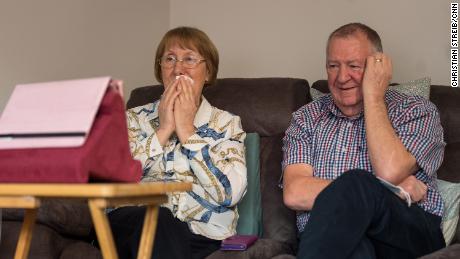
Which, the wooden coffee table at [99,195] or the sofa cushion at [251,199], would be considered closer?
the wooden coffee table at [99,195]

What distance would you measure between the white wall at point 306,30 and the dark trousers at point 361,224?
1.18 m

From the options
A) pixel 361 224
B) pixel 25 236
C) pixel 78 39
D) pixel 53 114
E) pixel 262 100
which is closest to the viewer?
pixel 53 114

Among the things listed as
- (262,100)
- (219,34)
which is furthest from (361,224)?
(219,34)

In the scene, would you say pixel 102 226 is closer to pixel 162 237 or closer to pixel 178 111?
pixel 162 237

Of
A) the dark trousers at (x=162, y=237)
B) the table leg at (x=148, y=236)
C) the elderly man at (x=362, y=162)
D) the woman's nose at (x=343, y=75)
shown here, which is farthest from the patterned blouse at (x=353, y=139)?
the table leg at (x=148, y=236)

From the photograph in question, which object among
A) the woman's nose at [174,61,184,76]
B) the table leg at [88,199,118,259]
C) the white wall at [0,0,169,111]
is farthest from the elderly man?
the white wall at [0,0,169,111]

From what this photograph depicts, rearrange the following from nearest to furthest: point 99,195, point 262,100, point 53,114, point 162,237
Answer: point 99,195 → point 53,114 → point 162,237 → point 262,100

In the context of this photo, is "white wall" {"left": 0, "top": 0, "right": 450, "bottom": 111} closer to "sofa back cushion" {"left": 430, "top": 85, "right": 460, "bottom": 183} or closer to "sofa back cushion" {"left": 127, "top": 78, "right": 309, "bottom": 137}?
"sofa back cushion" {"left": 430, "top": 85, "right": 460, "bottom": 183}

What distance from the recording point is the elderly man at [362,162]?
164 cm

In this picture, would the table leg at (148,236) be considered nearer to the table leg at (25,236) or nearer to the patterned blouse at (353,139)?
the table leg at (25,236)

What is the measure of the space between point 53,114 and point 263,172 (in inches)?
50.6

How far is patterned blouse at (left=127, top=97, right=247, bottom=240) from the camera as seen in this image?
2064mm

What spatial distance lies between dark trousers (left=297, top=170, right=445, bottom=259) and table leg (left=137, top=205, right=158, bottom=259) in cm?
41

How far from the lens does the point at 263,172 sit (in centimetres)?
244
